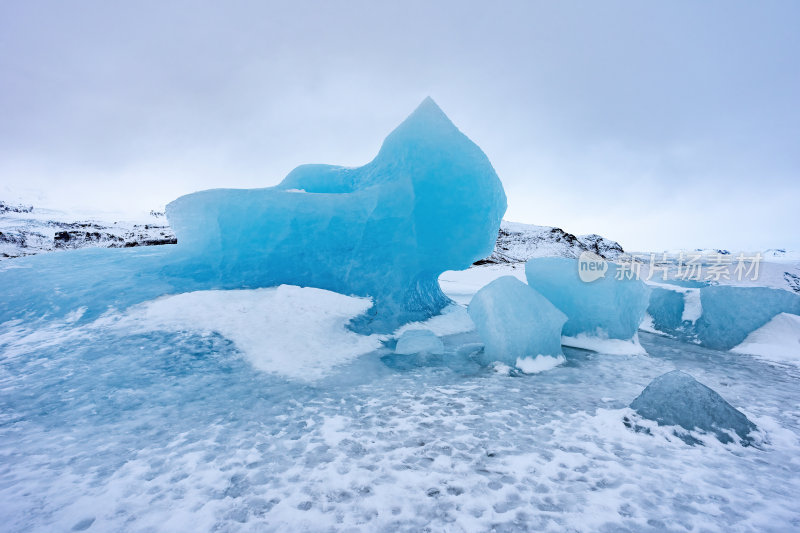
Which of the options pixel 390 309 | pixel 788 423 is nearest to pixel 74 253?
pixel 390 309

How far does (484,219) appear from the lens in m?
8.23

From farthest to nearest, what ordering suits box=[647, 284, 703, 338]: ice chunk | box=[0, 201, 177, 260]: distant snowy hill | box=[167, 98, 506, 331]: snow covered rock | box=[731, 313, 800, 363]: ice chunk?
1. box=[0, 201, 177, 260]: distant snowy hill
2. box=[647, 284, 703, 338]: ice chunk
3. box=[167, 98, 506, 331]: snow covered rock
4. box=[731, 313, 800, 363]: ice chunk

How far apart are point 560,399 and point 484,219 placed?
5.03 metres

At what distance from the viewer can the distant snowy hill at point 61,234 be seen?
21812 mm

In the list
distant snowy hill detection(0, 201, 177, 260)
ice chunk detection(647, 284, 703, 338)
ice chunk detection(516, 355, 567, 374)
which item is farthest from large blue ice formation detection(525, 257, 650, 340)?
distant snowy hill detection(0, 201, 177, 260)

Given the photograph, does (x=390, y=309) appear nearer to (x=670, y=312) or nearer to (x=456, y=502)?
(x=456, y=502)

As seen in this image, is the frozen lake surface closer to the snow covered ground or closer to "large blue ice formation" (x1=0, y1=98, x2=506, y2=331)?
the snow covered ground

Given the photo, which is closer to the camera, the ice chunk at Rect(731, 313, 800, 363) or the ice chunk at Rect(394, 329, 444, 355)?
the ice chunk at Rect(394, 329, 444, 355)

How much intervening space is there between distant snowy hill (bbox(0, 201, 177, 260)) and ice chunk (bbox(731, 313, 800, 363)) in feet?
99.5

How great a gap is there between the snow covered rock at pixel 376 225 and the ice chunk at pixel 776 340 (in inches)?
213

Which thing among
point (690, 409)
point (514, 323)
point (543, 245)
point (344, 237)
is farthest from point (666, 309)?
point (543, 245)

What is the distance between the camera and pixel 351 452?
277 centimetres

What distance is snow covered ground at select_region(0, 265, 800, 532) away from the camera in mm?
2074

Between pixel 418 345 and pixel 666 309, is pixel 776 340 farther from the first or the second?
pixel 418 345
